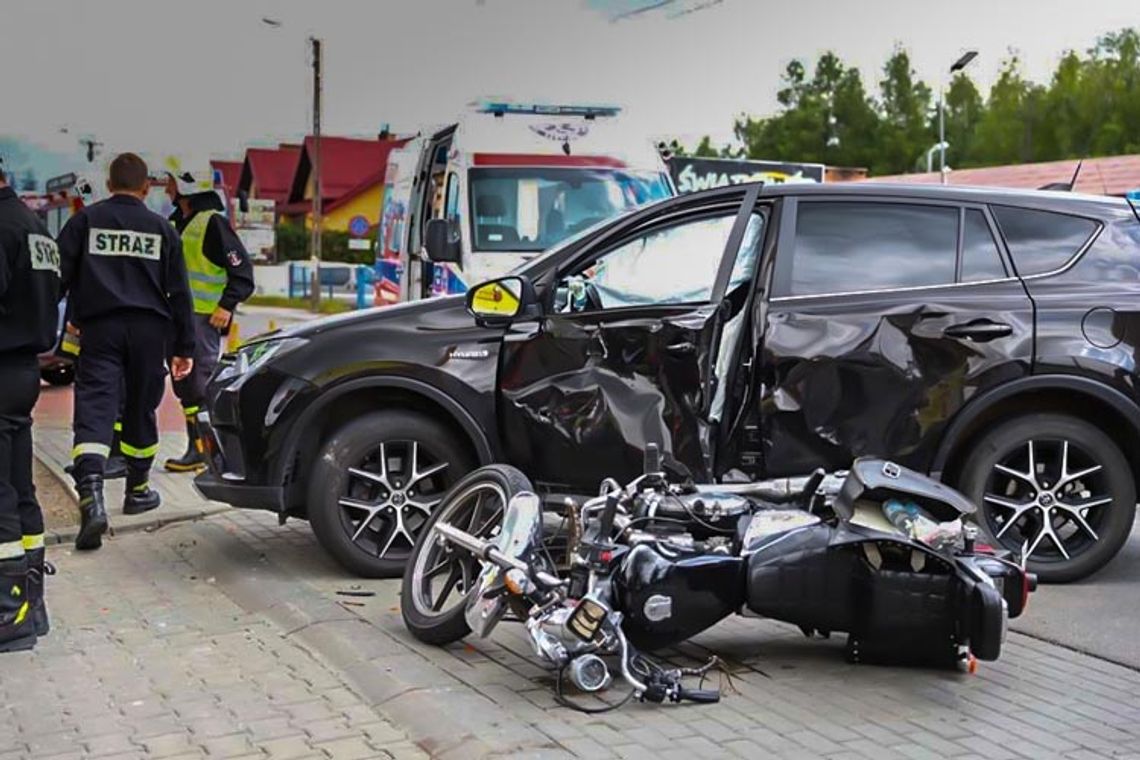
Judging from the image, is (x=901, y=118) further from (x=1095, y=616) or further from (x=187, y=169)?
(x=1095, y=616)

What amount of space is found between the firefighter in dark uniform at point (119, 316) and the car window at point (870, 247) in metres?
3.21

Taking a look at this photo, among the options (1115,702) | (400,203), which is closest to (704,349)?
(1115,702)

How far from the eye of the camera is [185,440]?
10188 millimetres

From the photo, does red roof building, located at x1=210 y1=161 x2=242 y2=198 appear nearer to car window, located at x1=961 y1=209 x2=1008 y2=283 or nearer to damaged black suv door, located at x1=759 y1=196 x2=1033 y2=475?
damaged black suv door, located at x1=759 y1=196 x2=1033 y2=475

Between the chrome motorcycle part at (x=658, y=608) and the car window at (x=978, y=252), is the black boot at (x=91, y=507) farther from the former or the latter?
the car window at (x=978, y=252)

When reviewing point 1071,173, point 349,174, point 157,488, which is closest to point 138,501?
point 157,488

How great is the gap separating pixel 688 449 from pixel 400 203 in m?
8.87

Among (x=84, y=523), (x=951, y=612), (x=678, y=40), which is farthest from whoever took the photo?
(x=678, y=40)

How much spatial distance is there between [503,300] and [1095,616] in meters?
2.95

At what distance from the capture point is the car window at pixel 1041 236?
6137 millimetres

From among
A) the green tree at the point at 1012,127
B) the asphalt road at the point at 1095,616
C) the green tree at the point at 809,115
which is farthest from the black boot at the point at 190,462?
the green tree at the point at 1012,127

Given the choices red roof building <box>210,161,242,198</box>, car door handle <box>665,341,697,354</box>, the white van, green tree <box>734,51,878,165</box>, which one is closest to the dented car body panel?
car door handle <box>665,341,697,354</box>

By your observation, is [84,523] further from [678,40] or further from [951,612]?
[678,40]

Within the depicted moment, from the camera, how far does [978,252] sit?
6.14 metres
